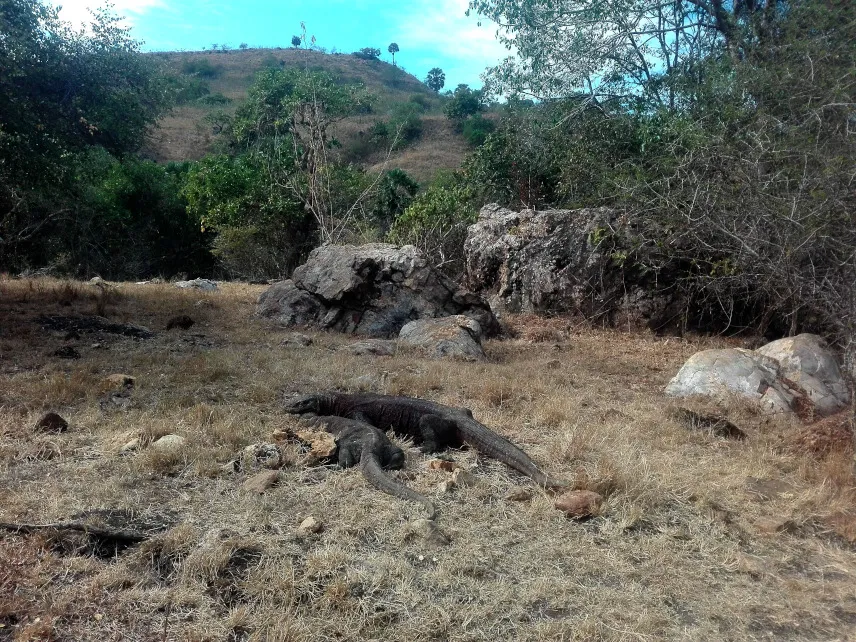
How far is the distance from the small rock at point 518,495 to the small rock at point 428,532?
0.69 m

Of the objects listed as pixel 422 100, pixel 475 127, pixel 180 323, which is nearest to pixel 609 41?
pixel 180 323

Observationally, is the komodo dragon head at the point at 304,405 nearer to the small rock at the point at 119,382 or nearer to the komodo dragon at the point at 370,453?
the komodo dragon at the point at 370,453

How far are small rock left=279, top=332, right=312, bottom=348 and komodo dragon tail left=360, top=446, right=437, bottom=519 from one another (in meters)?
4.65

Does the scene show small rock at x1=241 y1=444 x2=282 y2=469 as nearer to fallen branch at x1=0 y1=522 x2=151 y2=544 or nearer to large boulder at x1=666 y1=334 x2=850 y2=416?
fallen branch at x1=0 y1=522 x2=151 y2=544

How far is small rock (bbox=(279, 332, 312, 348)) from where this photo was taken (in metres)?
9.24

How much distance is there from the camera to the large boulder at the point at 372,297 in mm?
11312

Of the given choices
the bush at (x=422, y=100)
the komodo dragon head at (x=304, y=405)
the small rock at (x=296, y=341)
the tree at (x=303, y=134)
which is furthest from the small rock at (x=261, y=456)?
the bush at (x=422, y=100)

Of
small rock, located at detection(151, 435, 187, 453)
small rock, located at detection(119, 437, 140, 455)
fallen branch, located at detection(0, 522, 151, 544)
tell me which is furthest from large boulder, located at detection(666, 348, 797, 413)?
fallen branch, located at detection(0, 522, 151, 544)

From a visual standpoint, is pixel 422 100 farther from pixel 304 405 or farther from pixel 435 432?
pixel 435 432

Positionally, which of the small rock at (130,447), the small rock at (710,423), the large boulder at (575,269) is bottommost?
the small rock at (710,423)

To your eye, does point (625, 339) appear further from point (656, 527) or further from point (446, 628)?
point (446, 628)

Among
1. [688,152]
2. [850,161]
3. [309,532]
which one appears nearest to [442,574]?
[309,532]

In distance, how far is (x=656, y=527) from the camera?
13.5 ft

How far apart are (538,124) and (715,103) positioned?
16.0 feet
